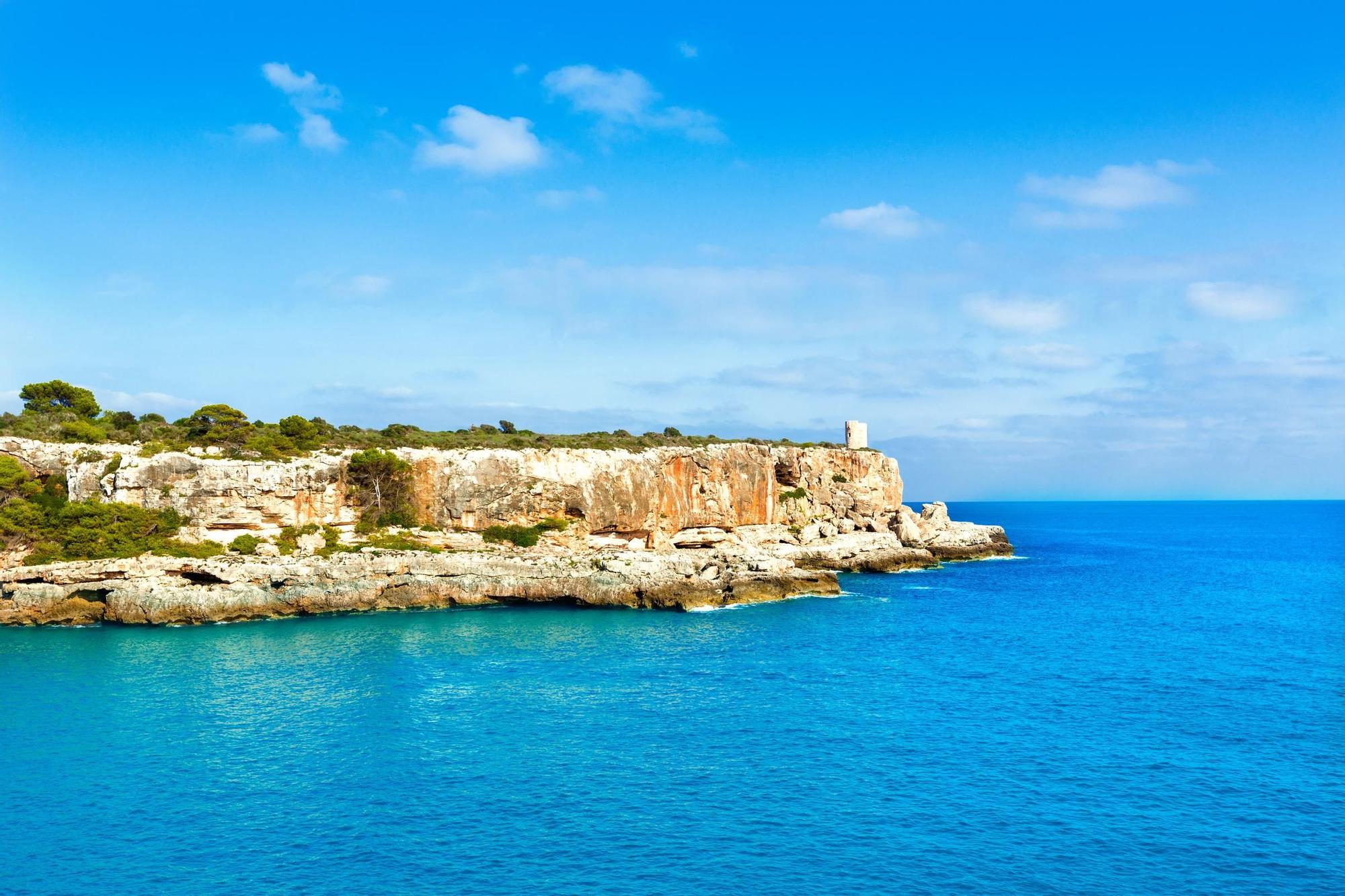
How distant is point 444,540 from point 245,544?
11748mm

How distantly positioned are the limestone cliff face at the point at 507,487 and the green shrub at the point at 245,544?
0.97 meters

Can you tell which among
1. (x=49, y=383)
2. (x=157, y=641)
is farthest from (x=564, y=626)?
(x=49, y=383)

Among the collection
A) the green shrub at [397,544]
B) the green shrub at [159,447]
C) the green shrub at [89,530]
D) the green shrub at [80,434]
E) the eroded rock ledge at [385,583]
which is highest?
the green shrub at [80,434]

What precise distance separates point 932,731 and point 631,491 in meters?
36.2

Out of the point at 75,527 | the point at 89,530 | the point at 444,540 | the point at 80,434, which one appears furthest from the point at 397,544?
the point at 80,434

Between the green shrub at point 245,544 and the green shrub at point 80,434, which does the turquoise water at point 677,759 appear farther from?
the green shrub at point 80,434

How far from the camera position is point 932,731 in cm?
2575

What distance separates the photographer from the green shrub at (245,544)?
4931 cm

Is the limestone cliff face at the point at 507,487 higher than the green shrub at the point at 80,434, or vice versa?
the green shrub at the point at 80,434

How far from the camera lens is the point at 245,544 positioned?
1949 inches

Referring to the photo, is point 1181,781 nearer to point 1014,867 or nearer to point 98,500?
point 1014,867

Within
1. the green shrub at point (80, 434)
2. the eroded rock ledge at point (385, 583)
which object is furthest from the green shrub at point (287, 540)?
the green shrub at point (80, 434)

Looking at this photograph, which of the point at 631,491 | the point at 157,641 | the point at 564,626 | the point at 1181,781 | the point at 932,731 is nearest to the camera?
the point at 1181,781

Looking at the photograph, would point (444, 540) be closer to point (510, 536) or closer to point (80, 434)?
point (510, 536)
